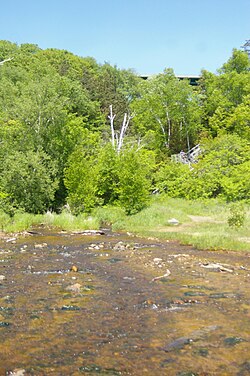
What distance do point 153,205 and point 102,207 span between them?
423cm

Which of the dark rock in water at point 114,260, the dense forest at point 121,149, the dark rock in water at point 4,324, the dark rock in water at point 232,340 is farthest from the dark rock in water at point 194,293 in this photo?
the dense forest at point 121,149

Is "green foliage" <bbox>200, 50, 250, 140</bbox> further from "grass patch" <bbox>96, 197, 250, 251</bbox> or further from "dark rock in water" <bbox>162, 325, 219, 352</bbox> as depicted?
"dark rock in water" <bbox>162, 325, 219, 352</bbox>

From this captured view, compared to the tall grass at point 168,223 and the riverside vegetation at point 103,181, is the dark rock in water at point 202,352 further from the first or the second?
the riverside vegetation at point 103,181

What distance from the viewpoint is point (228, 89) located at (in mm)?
58062

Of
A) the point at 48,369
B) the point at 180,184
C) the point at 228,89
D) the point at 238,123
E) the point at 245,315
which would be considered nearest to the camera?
the point at 48,369

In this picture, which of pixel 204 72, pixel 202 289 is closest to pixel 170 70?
pixel 204 72

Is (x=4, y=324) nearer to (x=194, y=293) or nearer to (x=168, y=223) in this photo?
(x=194, y=293)

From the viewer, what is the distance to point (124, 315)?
31.6ft

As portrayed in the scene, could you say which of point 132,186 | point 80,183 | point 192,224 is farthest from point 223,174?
point 80,183

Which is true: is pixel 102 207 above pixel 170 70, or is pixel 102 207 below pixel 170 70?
below

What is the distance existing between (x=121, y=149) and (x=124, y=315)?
107 feet

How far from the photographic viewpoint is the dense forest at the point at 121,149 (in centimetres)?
3250

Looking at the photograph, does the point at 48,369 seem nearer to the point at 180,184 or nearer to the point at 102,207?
the point at 102,207

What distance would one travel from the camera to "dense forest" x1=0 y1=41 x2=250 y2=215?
32500mm
